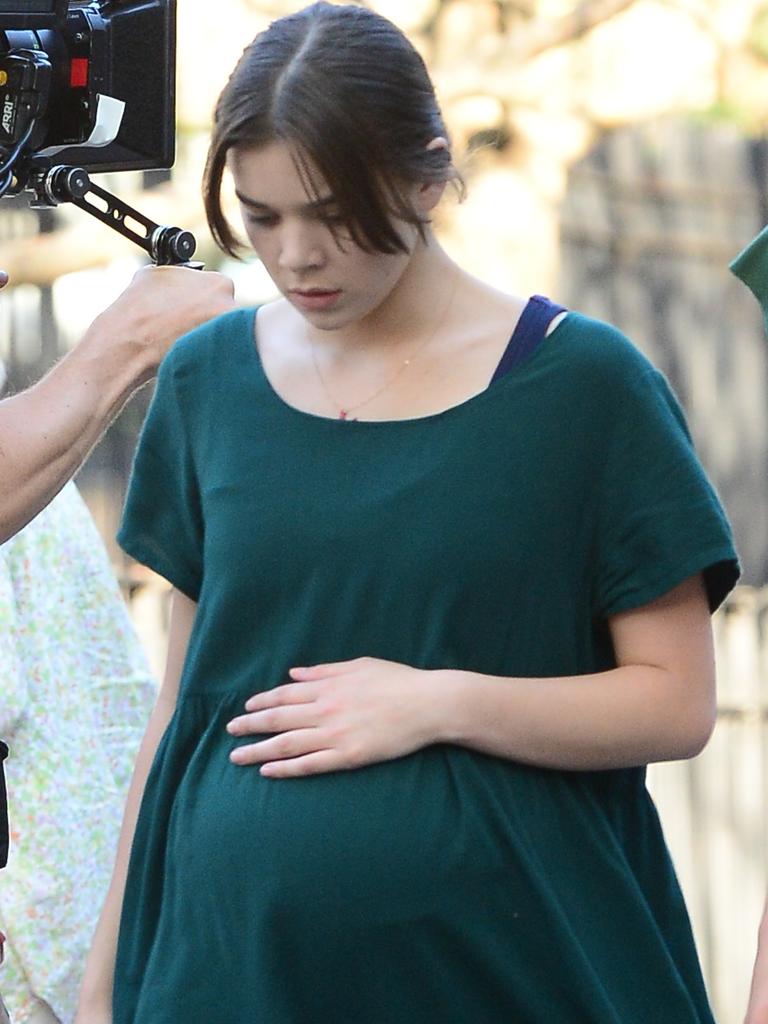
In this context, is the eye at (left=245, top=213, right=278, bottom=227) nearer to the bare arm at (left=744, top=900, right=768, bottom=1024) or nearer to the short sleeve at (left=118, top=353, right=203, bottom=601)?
the short sleeve at (left=118, top=353, right=203, bottom=601)

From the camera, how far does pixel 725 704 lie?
361cm

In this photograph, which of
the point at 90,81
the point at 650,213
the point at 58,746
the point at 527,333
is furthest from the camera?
the point at 650,213

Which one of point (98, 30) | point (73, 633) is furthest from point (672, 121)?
point (98, 30)

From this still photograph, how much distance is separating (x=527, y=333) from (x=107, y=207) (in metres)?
0.56

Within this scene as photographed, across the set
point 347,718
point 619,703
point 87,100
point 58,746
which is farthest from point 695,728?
point 58,746

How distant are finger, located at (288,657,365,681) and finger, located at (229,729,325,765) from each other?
0.05 m

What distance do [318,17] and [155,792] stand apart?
701 millimetres

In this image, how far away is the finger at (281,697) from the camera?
155 centimetres

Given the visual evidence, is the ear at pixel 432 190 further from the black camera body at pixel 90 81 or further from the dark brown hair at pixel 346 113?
the black camera body at pixel 90 81

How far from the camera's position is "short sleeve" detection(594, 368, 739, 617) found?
5.03 feet

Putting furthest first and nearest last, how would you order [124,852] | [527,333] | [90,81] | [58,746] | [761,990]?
1. [58,746]
2. [90,81]
3. [124,852]
4. [527,333]
5. [761,990]

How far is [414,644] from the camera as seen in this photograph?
5.08ft

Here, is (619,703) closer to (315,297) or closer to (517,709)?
(517,709)

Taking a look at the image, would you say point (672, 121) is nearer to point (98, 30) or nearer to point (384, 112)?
Result: point (98, 30)
